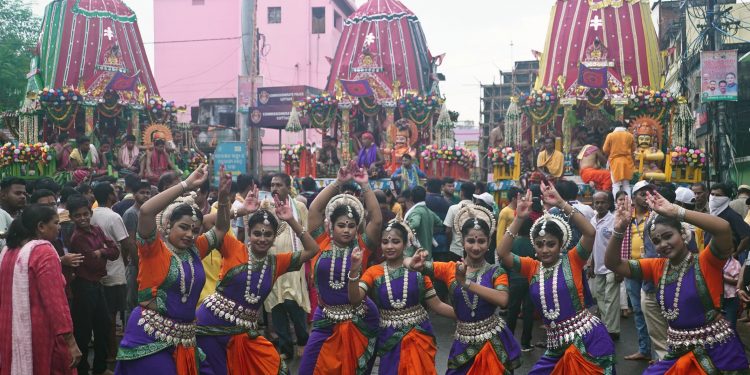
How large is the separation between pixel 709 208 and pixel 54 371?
7479mm

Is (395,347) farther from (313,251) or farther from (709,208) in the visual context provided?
(709,208)

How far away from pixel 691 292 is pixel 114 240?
201 inches

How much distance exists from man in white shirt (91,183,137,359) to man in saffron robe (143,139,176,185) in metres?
9.57

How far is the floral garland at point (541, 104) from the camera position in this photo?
1970 centimetres

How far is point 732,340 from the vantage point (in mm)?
5004

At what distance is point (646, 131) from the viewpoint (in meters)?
17.5

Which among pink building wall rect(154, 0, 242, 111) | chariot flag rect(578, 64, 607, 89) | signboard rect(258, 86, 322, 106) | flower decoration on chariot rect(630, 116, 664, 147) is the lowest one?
flower decoration on chariot rect(630, 116, 664, 147)

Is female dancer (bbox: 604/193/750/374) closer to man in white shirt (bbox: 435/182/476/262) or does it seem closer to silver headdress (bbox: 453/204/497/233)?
silver headdress (bbox: 453/204/497/233)

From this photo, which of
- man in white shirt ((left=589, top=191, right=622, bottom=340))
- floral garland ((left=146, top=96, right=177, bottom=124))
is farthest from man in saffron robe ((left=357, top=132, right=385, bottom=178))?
man in white shirt ((left=589, top=191, right=622, bottom=340))

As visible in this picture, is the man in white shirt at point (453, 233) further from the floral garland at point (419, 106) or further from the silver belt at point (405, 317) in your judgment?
the floral garland at point (419, 106)

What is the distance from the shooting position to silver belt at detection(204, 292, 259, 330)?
225 inches

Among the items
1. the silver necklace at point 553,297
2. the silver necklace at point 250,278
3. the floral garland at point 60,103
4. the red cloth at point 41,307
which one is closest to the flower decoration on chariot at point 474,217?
the silver necklace at point 553,297

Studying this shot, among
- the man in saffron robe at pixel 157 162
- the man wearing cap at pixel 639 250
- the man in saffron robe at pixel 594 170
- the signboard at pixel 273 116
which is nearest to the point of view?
the man wearing cap at pixel 639 250

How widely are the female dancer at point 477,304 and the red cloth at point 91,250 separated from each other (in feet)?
10.3
